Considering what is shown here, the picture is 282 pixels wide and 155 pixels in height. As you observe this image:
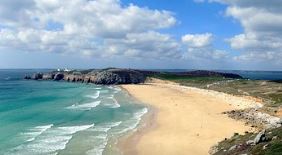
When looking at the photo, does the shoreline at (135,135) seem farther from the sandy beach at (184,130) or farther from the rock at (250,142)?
the rock at (250,142)

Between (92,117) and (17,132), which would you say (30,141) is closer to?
(17,132)

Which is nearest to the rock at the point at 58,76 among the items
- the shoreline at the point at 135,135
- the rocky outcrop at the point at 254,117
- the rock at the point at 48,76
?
the rock at the point at 48,76

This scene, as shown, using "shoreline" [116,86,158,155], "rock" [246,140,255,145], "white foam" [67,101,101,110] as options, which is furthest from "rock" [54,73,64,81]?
"rock" [246,140,255,145]

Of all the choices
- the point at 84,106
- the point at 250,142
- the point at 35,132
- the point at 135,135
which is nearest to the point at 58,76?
the point at 84,106

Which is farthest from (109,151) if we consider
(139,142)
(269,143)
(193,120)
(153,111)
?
(153,111)

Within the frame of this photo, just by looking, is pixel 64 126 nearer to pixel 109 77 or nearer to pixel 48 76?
pixel 109 77
